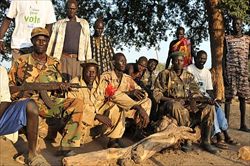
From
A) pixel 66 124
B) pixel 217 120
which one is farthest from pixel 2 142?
pixel 217 120

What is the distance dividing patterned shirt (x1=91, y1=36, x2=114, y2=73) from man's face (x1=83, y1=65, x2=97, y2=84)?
1.20 metres

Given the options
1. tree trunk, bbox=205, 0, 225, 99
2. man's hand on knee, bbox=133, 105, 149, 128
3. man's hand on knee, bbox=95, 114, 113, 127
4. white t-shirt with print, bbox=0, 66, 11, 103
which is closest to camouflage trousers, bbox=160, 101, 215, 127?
man's hand on knee, bbox=133, 105, 149, 128

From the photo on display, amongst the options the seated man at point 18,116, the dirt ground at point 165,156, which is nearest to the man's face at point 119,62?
the dirt ground at point 165,156

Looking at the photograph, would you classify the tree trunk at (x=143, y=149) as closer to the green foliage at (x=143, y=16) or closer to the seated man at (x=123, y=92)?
the seated man at (x=123, y=92)

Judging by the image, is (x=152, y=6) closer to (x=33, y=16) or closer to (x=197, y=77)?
(x=197, y=77)

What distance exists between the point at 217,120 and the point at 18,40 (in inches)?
125

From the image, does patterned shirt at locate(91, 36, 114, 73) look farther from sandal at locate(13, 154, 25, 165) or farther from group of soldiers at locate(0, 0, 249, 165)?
sandal at locate(13, 154, 25, 165)

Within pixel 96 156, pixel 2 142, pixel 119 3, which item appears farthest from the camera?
pixel 119 3

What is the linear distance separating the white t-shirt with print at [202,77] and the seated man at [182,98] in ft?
1.11

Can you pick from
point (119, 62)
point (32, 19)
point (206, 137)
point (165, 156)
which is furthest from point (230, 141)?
point (32, 19)

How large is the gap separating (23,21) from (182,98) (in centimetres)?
258

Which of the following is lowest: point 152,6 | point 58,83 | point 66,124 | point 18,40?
point 66,124

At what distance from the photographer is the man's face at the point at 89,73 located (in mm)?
6137

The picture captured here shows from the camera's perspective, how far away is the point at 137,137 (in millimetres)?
6840
